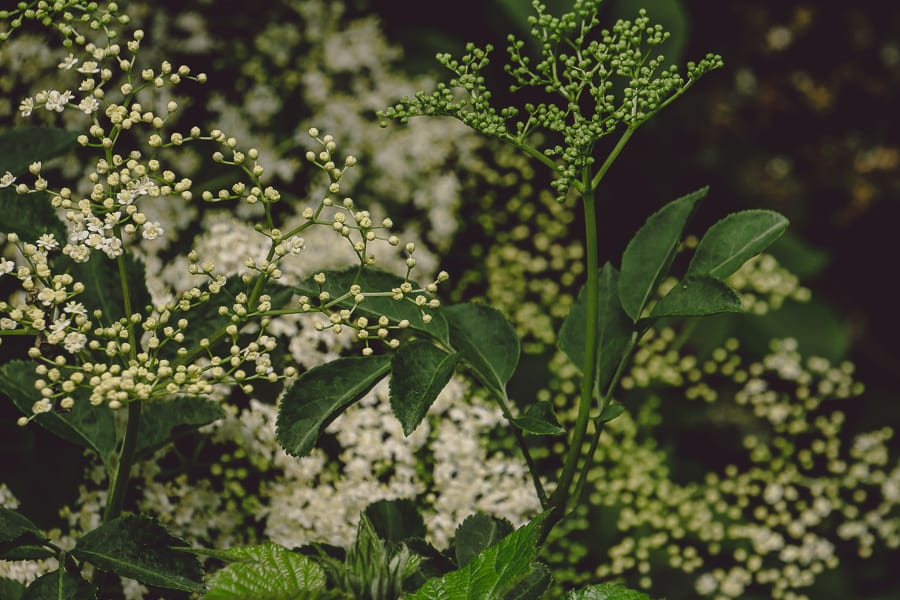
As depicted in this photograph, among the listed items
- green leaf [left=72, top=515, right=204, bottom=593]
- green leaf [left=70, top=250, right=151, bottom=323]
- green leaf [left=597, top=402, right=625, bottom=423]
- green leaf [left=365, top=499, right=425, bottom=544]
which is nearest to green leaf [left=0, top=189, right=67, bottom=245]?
green leaf [left=70, top=250, right=151, bottom=323]

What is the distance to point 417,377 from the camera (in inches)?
29.8

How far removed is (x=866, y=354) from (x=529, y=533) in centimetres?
184

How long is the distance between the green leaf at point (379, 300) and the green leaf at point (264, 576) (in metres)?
0.22

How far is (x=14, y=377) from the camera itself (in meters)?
0.83

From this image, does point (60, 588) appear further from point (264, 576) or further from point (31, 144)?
point (31, 144)

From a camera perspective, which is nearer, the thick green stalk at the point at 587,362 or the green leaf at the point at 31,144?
the thick green stalk at the point at 587,362

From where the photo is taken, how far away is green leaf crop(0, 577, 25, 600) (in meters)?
0.80

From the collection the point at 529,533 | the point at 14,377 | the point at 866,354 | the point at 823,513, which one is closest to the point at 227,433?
the point at 14,377

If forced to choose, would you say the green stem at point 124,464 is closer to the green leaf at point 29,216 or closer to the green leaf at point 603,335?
the green leaf at point 29,216

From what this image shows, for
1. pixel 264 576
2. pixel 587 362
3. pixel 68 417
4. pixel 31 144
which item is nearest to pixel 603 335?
pixel 587 362

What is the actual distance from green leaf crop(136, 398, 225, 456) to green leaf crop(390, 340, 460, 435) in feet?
0.62

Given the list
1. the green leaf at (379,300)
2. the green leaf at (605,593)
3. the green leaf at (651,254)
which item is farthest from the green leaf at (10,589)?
the green leaf at (651,254)

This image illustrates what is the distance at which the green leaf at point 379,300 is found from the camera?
80cm

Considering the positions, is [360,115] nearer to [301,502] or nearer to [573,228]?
[573,228]
